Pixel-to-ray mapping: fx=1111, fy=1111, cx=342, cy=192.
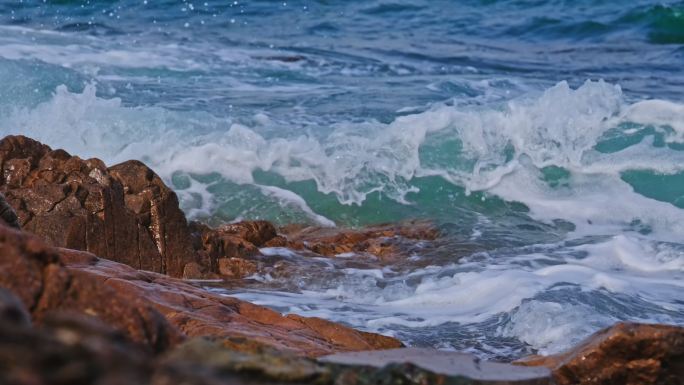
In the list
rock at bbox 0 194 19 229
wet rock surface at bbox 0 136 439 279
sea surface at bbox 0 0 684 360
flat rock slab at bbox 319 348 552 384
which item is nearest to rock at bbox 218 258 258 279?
wet rock surface at bbox 0 136 439 279

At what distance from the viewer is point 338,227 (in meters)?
8.32

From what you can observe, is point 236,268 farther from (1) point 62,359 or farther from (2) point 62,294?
(1) point 62,359

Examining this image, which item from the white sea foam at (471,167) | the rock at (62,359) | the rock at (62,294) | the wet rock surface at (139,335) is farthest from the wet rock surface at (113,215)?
the rock at (62,359)

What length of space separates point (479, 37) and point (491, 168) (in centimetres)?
819

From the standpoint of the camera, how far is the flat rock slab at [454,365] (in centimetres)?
291

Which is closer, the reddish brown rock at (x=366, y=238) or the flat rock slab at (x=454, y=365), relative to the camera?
the flat rock slab at (x=454, y=365)

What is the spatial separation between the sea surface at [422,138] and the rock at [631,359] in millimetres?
1231

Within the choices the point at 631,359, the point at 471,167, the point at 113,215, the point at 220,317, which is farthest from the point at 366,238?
the point at 631,359

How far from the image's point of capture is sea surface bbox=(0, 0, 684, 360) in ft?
20.7

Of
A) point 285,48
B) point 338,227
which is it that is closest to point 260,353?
point 338,227

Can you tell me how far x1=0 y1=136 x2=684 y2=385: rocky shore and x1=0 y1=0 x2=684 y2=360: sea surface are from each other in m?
0.49

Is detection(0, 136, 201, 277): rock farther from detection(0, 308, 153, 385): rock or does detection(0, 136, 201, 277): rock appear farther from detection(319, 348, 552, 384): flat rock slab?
detection(0, 308, 153, 385): rock

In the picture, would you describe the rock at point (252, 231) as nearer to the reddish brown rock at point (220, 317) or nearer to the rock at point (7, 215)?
the reddish brown rock at point (220, 317)

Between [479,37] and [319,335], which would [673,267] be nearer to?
[319,335]
